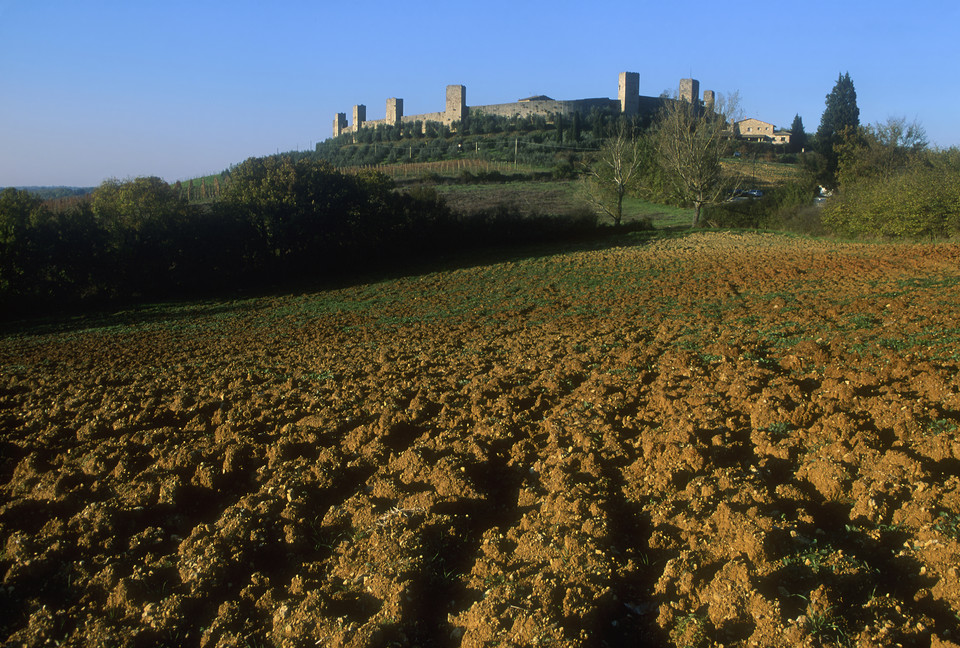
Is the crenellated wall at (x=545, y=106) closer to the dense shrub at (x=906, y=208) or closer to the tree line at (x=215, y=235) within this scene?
the dense shrub at (x=906, y=208)

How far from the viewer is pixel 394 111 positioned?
94.4 m

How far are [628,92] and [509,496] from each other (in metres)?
87.1

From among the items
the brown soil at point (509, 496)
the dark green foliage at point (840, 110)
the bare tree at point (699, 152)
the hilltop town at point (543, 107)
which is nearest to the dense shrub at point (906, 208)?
the bare tree at point (699, 152)

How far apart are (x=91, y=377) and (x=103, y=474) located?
221 inches

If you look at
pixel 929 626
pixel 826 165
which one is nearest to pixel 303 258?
pixel 929 626

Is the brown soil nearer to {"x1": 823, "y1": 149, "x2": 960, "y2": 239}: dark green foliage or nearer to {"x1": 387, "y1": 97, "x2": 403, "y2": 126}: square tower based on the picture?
{"x1": 823, "y1": 149, "x2": 960, "y2": 239}: dark green foliage

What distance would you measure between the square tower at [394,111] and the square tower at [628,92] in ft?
105

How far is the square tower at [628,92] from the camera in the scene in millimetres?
83125

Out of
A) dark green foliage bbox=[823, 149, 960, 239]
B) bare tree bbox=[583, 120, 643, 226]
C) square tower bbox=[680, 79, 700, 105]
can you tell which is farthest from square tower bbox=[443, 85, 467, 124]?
dark green foliage bbox=[823, 149, 960, 239]

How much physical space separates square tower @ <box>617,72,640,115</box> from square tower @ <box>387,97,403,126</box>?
1265 inches

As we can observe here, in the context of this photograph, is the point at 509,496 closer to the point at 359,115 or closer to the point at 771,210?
the point at 771,210

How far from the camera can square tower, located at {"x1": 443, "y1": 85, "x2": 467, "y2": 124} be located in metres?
87.8

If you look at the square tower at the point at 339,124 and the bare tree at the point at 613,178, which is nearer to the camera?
the bare tree at the point at 613,178

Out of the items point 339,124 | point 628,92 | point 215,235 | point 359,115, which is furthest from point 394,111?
point 215,235
